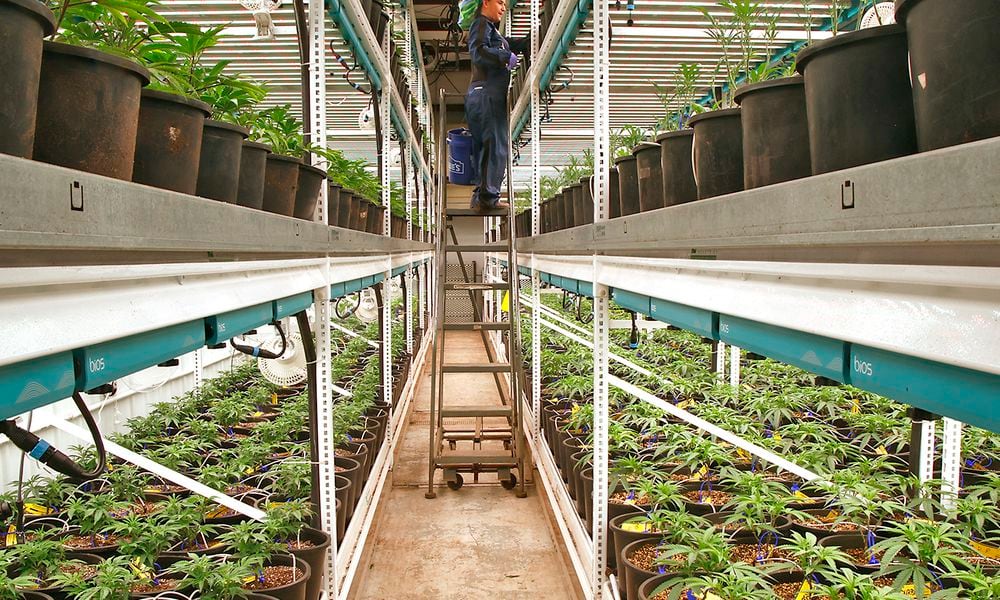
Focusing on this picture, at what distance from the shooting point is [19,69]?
0.81 metres

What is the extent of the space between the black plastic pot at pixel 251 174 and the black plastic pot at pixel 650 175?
111 centimetres

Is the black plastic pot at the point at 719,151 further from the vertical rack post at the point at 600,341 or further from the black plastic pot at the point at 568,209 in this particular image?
the black plastic pot at the point at 568,209

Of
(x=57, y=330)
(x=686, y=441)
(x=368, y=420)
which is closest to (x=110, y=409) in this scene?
(x=368, y=420)

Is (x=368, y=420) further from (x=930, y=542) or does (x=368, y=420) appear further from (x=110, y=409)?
(x=930, y=542)

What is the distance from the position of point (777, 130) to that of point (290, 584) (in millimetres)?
1726

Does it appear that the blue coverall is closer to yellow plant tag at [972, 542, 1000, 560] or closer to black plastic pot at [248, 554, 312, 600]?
black plastic pot at [248, 554, 312, 600]

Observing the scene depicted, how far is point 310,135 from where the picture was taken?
103 inches

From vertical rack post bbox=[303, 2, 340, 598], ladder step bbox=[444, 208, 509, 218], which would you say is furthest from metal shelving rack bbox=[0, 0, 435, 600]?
ladder step bbox=[444, 208, 509, 218]

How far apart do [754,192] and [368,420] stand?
3.42 metres

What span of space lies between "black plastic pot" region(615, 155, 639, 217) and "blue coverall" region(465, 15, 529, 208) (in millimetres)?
2153

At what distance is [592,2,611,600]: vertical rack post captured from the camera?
2.49 metres

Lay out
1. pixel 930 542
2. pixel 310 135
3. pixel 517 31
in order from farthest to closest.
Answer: pixel 517 31, pixel 310 135, pixel 930 542

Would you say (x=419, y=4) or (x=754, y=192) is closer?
(x=754, y=192)

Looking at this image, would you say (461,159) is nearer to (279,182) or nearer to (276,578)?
(279,182)
